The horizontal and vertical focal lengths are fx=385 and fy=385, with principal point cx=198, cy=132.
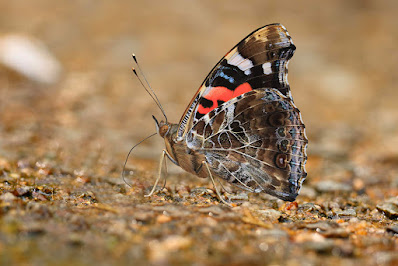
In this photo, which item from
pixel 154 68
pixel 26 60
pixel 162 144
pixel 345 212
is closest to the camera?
pixel 345 212

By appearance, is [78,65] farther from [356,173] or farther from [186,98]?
[356,173]

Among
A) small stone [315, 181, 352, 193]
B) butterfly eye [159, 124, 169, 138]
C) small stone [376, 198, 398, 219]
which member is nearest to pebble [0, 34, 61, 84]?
butterfly eye [159, 124, 169, 138]

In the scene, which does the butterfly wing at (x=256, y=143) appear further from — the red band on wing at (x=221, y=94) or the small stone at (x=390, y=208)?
the small stone at (x=390, y=208)

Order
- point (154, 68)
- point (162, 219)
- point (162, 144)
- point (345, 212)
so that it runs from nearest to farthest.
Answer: point (162, 219)
point (345, 212)
point (162, 144)
point (154, 68)

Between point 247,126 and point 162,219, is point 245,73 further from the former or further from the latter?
point 162,219

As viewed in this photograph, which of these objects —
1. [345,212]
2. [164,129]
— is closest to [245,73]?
[164,129]

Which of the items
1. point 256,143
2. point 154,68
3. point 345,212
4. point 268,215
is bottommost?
point 268,215

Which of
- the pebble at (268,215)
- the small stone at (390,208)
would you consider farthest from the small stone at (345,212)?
the pebble at (268,215)
